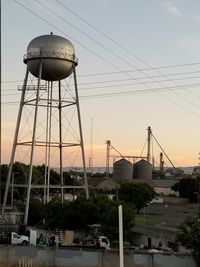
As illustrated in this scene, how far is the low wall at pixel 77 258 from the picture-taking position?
25.8 meters

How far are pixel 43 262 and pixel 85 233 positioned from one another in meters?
13.7

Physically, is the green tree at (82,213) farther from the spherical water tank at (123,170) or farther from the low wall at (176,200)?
the spherical water tank at (123,170)

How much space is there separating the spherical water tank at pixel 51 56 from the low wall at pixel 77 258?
2142 cm

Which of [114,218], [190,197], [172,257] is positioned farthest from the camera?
[190,197]

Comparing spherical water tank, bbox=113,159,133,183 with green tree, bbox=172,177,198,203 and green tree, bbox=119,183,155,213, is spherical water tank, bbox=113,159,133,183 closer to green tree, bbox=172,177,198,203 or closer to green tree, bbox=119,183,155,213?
green tree, bbox=172,177,198,203

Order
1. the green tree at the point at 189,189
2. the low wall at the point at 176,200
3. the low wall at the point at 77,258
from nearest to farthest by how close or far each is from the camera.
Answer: the low wall at the point at 77,258
the green tree at the point at 189,189
the low wall at the point at 176,200

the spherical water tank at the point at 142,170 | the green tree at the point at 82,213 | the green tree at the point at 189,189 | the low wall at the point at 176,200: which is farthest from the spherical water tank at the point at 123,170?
the green tree at the point at 82,213

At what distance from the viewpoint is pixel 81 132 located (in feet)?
152

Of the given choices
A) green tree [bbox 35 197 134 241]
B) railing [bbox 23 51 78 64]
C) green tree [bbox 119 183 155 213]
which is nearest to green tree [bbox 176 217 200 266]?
green tree [bbox 35 197 134 241]

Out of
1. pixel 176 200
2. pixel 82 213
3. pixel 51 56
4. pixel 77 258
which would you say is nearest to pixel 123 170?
pixel 176 200

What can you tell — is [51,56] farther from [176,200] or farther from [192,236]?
[176,200]

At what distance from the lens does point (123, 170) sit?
5054 inches

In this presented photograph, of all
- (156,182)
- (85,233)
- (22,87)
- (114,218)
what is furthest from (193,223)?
(156,182)

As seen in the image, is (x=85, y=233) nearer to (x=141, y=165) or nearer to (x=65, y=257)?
(x=65, y=257)
